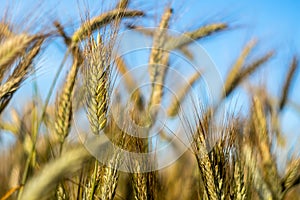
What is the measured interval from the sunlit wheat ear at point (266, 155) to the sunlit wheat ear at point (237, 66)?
0.65 ft

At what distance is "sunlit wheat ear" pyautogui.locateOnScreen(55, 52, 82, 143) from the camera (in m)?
1.72

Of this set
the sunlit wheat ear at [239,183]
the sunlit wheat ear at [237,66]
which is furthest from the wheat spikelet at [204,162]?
the sunlit wheat ear at [237,66]

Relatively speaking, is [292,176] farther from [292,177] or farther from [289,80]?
[289,80]

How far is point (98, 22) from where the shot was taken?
171cm

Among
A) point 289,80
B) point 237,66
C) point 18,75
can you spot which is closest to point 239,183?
point 18,75

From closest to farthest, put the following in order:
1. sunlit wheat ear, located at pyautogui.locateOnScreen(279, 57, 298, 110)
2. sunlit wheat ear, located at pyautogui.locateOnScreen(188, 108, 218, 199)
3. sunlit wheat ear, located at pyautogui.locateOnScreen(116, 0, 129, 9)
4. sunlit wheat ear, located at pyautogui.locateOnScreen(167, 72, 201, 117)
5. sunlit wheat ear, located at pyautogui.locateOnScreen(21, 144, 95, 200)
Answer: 1. sunlit wheat ear, located at pyautogui.locateOnScreen(21, 144, 95, 200)
2. sunlit wheat ear, located at pyautogui.locateOnScreen(188, 108, 218, 199)
3. sunlit wheat ear, located at pyautogui.locateOnScreen(116, 0, 129, 9)
4. sunlit wheat ear, located at pyautogui.locateOnScreen(167, 72, 201, 117)
5. sunlit wheat ear, located at pyautogui.locateOnScreen(279, 57, 298, 110)

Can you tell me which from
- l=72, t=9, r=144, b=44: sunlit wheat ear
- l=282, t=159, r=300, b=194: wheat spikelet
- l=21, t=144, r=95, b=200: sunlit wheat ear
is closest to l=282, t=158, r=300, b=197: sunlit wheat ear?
l=282, t=159, r=300, b=194: wheat spikelet

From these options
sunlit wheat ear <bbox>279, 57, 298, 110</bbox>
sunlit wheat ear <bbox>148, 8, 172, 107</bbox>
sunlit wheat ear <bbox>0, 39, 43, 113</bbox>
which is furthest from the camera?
sunlit wheat ear <bbox>279, 57, 298, 110</bbox>

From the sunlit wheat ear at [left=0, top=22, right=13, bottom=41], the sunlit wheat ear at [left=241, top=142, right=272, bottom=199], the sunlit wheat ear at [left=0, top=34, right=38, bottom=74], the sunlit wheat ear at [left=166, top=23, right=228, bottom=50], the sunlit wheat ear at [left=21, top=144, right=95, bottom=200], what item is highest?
the sunlit wheat ear at [left=166, top=23, right=228, bottom=50]

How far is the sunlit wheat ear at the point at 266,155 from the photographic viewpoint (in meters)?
2.01

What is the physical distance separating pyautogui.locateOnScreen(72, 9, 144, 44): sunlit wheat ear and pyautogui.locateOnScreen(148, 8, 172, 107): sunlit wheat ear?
0.53 ft

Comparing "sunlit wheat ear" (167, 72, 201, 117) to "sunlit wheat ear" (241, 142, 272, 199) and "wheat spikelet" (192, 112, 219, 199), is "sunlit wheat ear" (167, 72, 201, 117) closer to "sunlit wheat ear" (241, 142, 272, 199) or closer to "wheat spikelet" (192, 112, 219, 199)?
"sunlit wheat ear" (241, 142, 272, 199)

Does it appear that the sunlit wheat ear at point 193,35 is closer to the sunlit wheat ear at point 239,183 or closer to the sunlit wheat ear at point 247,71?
the sunlit wheat ear at point 247,71

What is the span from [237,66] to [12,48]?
1.29 meters
